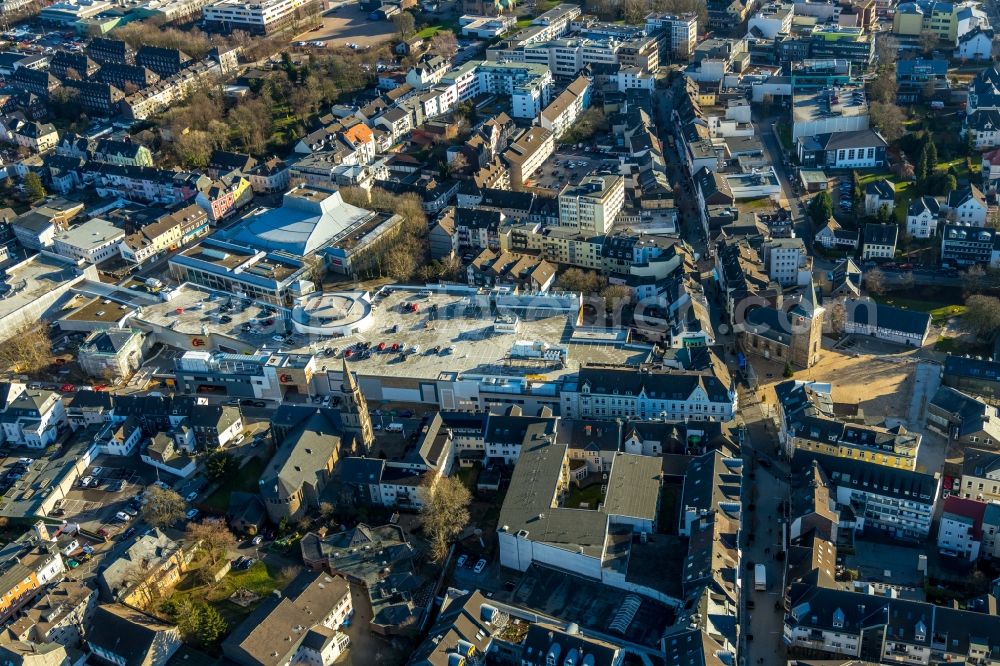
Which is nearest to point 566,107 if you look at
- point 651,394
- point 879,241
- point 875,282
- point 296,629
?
point 879,241

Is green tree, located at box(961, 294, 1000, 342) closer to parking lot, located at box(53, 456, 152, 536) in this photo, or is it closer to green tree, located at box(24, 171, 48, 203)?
parking lot, located at box(53, 456, 152, 536)

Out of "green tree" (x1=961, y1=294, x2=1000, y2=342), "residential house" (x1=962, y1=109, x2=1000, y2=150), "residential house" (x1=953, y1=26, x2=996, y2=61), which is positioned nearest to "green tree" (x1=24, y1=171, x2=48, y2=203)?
"green tree" (x1=961, y1=294, x2=1000, y2=342)

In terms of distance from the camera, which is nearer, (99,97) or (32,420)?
(32,420)

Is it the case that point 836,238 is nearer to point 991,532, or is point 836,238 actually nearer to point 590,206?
point 590,206

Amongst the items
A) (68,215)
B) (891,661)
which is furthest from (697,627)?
(68,215)

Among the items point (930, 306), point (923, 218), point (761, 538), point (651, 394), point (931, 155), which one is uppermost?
point (931, 155)

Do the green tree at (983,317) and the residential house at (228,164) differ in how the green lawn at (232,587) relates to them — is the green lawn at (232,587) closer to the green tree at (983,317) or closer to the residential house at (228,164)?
the green tree at (983,317)

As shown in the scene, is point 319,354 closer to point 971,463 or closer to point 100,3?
point 971,463

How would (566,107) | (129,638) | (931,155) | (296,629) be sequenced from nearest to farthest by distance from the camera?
(296,629)
(129,638)
(931,155)
(566,107)
